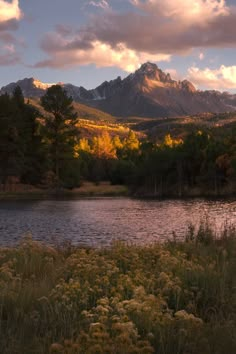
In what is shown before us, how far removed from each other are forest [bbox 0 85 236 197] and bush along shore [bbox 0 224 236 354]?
77137 millimetres

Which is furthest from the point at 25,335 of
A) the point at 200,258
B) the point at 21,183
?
the point at 21,183

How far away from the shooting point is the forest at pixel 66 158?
87.9m

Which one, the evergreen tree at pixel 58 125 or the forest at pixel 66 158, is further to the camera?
the evergreen tree at pixel 58 125

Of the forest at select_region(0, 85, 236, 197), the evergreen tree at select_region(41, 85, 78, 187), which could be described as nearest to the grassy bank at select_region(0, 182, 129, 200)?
the forest at select_region(0, 85, 236, 197)

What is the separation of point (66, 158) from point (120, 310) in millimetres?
90964

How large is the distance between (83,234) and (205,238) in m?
13.0

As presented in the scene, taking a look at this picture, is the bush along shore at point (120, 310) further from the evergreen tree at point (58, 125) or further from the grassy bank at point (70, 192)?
the evergreen tree at point (58, 125)

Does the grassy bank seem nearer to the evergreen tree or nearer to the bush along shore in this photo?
the evergreen tree

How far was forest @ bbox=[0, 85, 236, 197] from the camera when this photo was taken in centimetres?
8788

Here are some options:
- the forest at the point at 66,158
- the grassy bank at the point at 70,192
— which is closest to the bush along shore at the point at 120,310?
the grassy bank at the point at 70,192

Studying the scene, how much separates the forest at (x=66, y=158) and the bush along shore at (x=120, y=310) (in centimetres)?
7714

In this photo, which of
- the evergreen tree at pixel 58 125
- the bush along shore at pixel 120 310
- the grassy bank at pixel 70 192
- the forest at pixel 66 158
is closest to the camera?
the bush along shore at pixel 120 310

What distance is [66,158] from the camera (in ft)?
316

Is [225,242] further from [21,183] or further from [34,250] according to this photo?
[21,183]
